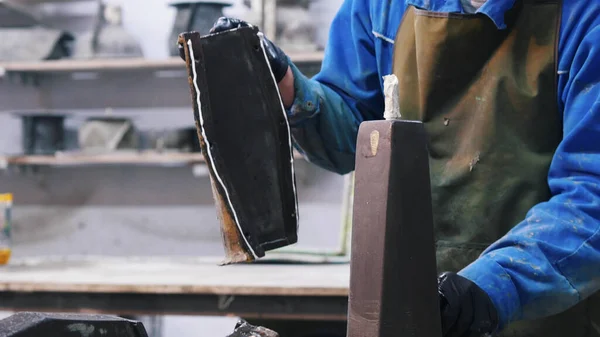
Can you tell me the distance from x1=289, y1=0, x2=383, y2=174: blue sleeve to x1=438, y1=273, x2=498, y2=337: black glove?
0.50 metres

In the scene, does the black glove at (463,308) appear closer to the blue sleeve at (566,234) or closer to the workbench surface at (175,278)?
the blue sleeve at (566,234)

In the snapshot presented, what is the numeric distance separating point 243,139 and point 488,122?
43 cm

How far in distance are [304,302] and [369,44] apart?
38.6 inches

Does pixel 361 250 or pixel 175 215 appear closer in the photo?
pixel 361 250

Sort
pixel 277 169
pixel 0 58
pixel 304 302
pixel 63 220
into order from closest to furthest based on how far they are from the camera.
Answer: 1. pixel 277 169
2. pixel 304 302
3. pixel 0 58
4. pixel 63 220

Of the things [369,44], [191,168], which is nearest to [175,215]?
[191,168]

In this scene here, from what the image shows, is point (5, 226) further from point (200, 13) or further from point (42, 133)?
point (200, 13)

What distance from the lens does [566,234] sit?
1.04 metres

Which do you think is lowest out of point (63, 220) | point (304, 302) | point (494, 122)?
point (63, 220)

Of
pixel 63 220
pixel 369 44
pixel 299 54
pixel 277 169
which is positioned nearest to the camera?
pixel 277 169

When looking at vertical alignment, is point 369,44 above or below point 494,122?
above

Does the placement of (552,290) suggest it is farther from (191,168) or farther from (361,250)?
(191,168)

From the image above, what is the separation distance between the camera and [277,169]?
124 cm

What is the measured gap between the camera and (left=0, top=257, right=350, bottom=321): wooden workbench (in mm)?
2154
